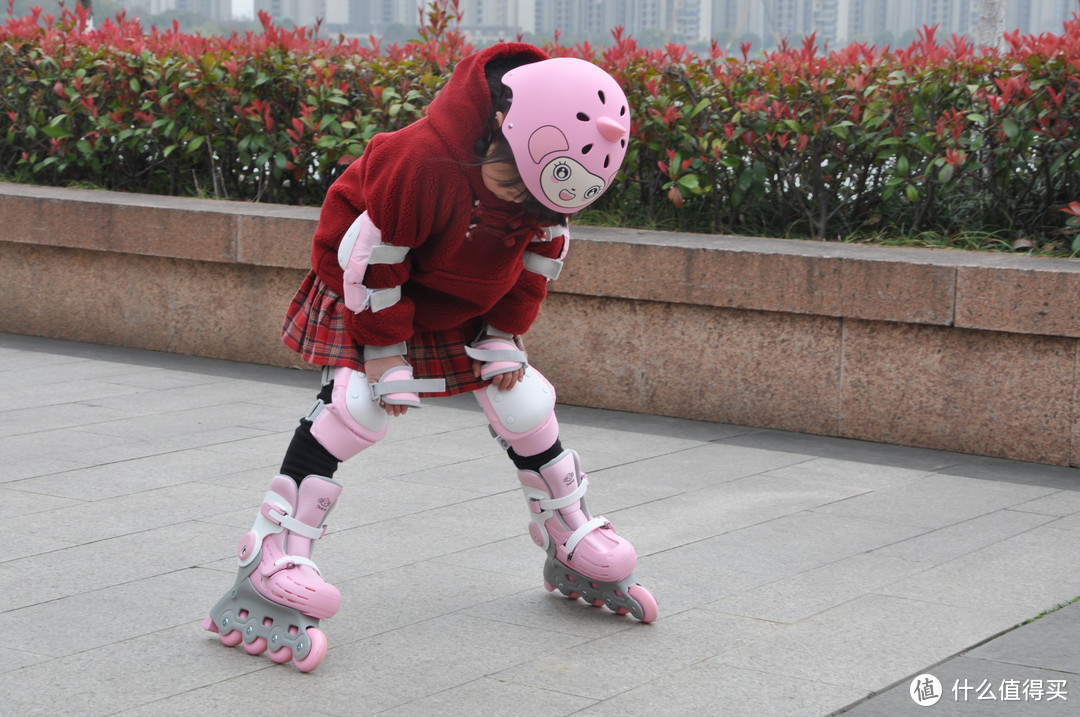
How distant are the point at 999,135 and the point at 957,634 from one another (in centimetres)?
310

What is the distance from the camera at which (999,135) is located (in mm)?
5926

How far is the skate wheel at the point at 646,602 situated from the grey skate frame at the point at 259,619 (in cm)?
85

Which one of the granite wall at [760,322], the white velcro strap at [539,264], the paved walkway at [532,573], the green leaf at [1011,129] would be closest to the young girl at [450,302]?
the white velcro strap at [539,264]

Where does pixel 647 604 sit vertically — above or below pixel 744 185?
below

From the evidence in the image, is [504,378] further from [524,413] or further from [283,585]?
[283,585]

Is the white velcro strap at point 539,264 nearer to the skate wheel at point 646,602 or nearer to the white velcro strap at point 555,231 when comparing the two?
the white velcro strap at point 555,231

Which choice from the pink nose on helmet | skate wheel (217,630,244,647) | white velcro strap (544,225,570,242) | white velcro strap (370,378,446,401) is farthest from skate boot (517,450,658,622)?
the pink nose on helmet

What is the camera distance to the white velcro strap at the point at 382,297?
125 inches

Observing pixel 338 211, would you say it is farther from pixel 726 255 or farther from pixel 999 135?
pixel 999 135

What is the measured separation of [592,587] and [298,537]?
0.83 metres

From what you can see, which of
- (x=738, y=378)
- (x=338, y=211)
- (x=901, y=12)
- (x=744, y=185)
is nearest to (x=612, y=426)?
(x=738, y=378)

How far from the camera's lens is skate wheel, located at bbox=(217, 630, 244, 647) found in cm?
337

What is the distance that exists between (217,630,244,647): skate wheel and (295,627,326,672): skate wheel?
0.70 ft

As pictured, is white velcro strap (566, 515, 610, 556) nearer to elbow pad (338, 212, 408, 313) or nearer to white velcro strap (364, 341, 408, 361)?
white velcro strap (364, 341, 408, 361)
